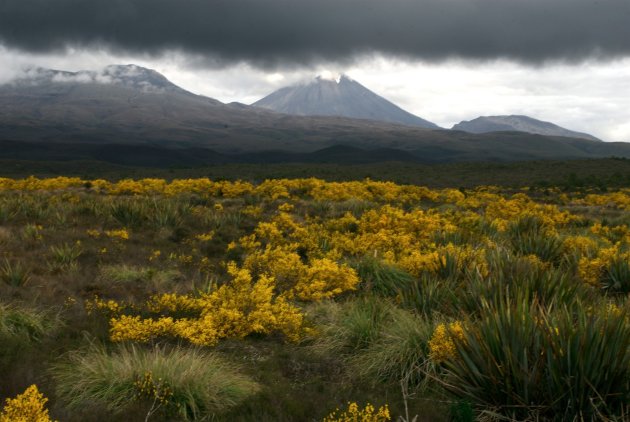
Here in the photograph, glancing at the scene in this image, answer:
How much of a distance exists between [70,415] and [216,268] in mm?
6967

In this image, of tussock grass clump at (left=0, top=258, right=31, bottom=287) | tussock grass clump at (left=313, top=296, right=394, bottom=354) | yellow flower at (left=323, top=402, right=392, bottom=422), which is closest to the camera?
yellow flower at (left=323, top=402, right=392, bottom=422)

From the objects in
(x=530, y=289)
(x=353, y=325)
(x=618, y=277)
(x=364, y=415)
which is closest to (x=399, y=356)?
(x=353, y=325)

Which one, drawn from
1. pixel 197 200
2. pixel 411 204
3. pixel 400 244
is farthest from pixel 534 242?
pixel 197 200

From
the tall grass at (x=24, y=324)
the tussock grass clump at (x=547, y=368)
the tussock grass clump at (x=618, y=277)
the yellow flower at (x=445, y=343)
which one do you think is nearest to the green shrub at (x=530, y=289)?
the yellow flower at (x=445, y=343)

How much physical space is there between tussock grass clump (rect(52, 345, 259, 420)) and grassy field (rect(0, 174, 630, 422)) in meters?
0.02

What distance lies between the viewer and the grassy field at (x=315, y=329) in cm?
474

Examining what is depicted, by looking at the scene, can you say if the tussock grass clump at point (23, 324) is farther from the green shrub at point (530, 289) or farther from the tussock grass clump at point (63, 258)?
the green shrub at point (530, 289)

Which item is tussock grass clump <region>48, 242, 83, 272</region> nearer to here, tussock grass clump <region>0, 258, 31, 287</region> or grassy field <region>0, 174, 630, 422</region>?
grassy field <region>0, 174, 630, 422</region>

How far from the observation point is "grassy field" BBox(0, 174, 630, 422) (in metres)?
4.74

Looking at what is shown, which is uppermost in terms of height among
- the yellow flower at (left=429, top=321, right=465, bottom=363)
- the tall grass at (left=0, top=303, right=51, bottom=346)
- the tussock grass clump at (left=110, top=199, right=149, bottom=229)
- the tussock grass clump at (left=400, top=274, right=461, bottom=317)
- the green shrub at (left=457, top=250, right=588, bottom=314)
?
the green shrub at (left=457, top=250, right=588, bottom=314)

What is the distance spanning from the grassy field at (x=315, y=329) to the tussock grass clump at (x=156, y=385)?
0.07 ft

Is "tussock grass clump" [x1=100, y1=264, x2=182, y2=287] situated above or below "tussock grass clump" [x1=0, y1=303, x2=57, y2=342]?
below

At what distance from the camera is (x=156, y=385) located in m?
5.24

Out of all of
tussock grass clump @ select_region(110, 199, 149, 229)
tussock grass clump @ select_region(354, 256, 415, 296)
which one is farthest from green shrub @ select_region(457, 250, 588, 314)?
tussock grass clump @ select_region(110, 199, 149, 229)
